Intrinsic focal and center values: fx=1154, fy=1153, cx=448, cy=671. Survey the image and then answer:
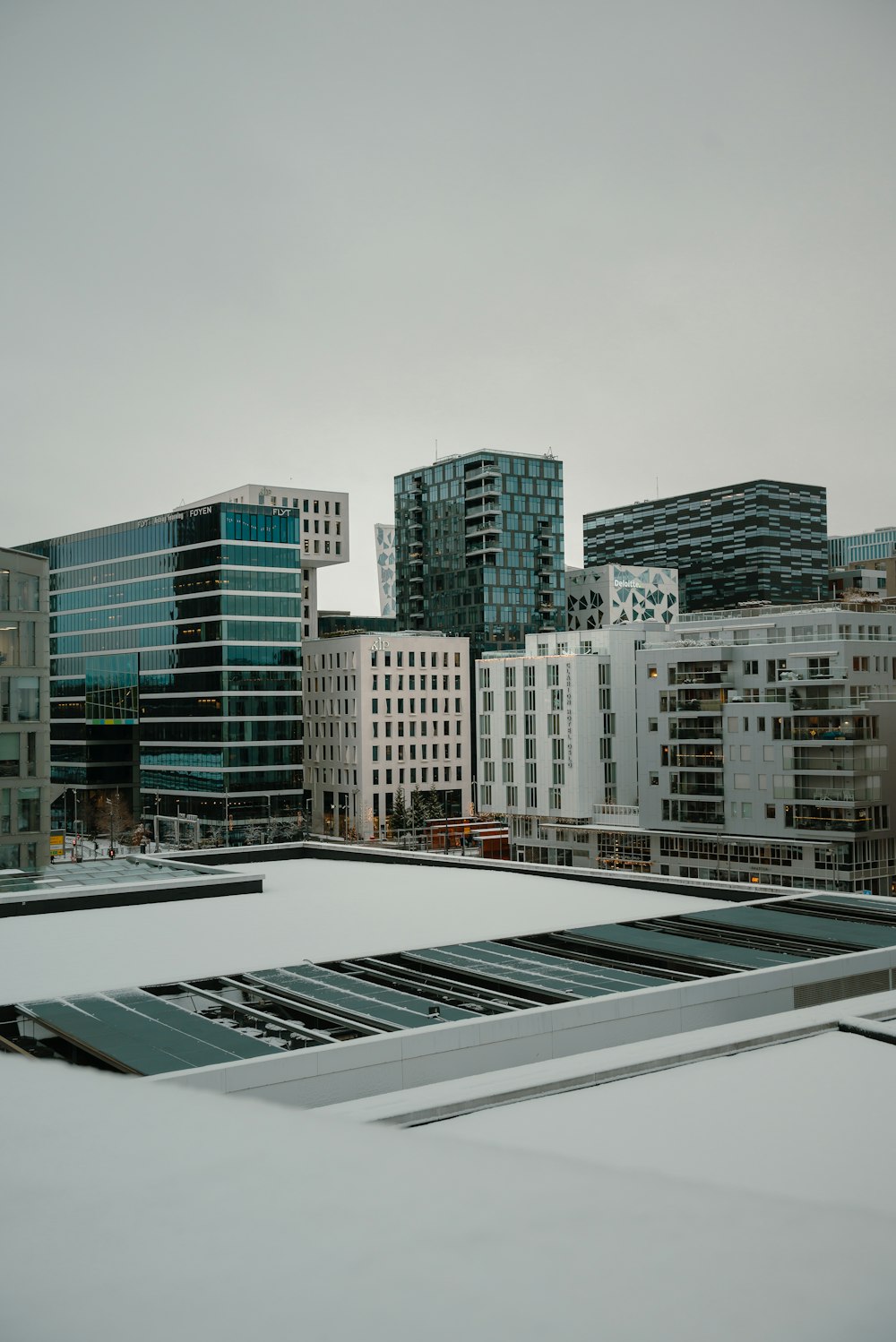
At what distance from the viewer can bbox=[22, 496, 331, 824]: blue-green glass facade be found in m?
106

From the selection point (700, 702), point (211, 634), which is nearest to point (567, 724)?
point (700, 702)

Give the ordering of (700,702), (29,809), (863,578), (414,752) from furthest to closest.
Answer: (863,578), (414,752), (700,702), (29,809)

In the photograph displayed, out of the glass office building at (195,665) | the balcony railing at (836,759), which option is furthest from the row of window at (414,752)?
the balcony railing at (836,759)

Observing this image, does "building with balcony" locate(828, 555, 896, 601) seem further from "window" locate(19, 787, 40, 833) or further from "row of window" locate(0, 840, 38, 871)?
"row of window" locate(0, 840, 38, 871)

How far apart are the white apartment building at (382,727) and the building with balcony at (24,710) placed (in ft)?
191

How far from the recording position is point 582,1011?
15.9 m

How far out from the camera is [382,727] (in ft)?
368

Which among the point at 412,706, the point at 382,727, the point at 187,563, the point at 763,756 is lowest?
the point at 763,756

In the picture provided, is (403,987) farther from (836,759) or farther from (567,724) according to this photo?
(567,724)

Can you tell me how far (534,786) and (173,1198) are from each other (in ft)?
308

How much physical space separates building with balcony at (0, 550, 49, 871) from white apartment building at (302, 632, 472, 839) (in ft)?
191

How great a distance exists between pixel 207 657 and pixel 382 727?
59.0 ft

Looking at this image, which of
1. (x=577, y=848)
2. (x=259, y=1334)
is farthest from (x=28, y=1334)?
(x=577, y=848)

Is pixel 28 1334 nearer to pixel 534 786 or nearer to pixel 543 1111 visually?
pixel 543 1111
